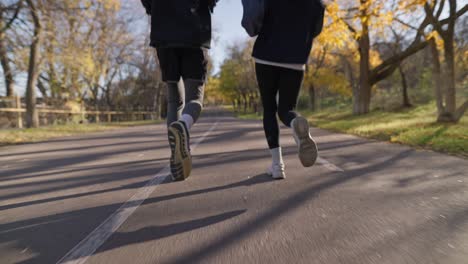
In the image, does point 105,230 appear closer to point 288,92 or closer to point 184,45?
point 184,45

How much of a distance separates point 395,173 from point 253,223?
82.0 inches

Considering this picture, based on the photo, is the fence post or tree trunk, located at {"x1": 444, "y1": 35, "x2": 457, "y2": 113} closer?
tree trunk, located at {"x1": 444, "y1": 35, "x2": 457, "y2": 113}

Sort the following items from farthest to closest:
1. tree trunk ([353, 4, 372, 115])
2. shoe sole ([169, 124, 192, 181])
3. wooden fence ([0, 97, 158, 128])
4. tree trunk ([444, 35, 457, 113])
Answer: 1. tree trunk ([353, 4, 372, 115])
2. wooden fence ([0, 97, 158, 128])
3. tree trunk ([444, 35, 457, 113])
4. shoe sole ([169, 124, 192, 181])

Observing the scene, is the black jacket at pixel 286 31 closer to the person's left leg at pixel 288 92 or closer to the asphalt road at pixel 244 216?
the person's left leg at pixel 288 92

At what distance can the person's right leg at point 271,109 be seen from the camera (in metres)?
3.14

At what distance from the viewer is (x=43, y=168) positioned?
179 inches

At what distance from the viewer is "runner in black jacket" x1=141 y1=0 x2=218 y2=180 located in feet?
9.21

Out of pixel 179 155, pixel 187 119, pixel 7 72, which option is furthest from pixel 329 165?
pixel 7 72

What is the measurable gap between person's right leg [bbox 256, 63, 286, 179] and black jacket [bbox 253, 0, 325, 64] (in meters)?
0.17

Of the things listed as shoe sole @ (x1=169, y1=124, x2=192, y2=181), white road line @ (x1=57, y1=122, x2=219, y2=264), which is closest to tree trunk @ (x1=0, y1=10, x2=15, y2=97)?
white road line @ (x1=57, y1=122, x2=219, y2=264)

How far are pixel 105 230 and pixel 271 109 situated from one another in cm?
199

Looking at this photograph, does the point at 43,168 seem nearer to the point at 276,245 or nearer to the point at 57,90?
the point at 276,245

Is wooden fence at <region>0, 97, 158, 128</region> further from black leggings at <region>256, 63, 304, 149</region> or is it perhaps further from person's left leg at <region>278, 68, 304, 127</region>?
person's left leg at <region>278, 68, 304, 127</region>

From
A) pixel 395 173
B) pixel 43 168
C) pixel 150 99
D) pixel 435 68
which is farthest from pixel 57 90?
pixel 395 173
